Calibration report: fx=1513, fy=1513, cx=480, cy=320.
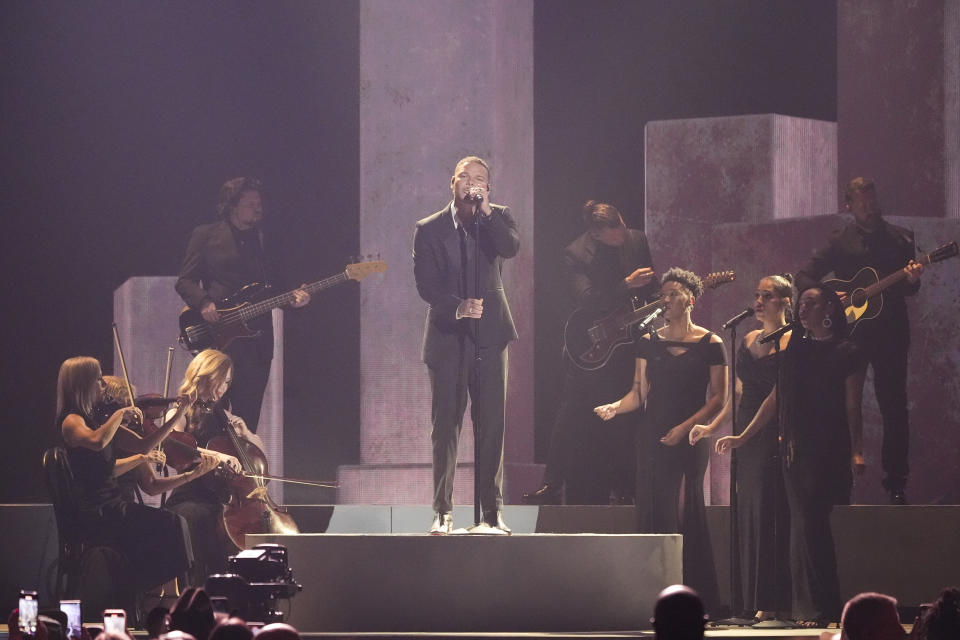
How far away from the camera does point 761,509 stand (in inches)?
291

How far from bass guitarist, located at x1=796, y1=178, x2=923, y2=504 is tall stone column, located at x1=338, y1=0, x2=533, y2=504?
1824mm

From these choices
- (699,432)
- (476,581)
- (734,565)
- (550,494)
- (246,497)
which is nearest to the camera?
(476,581)

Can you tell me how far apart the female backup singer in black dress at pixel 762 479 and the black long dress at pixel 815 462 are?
0.07 meters

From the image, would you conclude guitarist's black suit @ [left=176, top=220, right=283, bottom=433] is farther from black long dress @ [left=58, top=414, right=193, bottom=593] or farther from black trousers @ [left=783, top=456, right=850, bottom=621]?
black trousers @ [left=783, top=456, right=850, bottom=621]

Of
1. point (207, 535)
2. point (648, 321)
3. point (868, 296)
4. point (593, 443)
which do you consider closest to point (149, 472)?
point (207, 535)

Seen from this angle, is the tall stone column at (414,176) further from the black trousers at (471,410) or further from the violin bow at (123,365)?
the black trousers at (471,410)

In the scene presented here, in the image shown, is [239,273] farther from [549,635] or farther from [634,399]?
[549,635]

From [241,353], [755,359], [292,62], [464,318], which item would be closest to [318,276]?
[241,353]

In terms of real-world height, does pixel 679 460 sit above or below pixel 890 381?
below

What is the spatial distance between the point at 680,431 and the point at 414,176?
2.27 m

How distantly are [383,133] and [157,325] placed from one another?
1.72 meters

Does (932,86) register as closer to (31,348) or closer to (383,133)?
(383,133)

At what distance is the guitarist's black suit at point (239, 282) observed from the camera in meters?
8.66

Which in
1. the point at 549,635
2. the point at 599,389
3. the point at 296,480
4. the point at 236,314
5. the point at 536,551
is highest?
the point at 236,314
